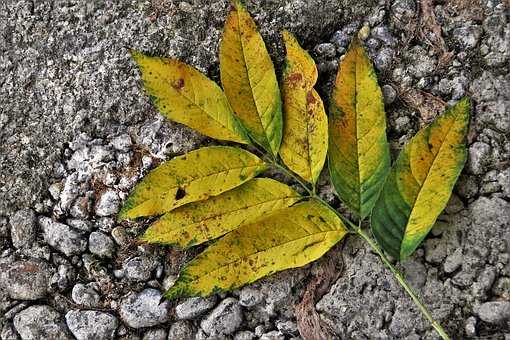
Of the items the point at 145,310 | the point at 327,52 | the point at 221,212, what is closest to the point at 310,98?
the point at 327,52

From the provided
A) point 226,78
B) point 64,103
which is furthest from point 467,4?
point 64,103

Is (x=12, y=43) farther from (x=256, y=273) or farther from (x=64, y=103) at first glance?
(x=256, y=273)

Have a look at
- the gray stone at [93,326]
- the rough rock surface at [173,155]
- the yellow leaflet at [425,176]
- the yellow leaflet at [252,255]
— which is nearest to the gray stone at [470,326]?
the rough rock surface at [173,155]

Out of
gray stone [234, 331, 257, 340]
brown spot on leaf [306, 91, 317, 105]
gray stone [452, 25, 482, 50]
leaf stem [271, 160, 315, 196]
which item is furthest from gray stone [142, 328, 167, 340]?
gray stone [452, 25, 482, 50]

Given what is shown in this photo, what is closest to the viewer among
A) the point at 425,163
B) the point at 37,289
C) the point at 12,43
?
the point at 425,163

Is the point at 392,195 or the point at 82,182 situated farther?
the point at 82,182

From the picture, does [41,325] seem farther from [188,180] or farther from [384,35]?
[384,35]

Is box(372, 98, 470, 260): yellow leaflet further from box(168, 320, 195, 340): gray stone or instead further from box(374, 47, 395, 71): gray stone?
box(168, 320, 195, 340): gray stone
